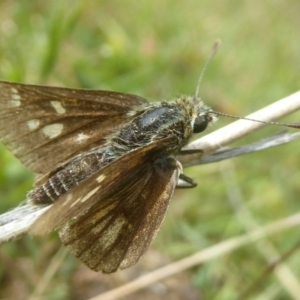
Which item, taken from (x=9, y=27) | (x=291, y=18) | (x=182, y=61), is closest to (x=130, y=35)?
(x=182, y=61)

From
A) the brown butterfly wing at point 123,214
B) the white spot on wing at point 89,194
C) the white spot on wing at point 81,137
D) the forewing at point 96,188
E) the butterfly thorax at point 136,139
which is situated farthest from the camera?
the white spot on wing at point 81,137

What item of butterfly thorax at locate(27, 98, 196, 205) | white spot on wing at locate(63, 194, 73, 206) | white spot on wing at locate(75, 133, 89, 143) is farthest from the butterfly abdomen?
white spot on wing at locate(63, 194, 73, 206)

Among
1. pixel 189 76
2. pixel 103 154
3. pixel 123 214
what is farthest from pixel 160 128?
pixel 189 76

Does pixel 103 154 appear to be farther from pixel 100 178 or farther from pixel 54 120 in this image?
pixel 100 178

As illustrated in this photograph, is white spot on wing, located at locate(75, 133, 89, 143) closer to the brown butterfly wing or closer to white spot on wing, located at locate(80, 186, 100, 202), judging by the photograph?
the brown butterfly wing

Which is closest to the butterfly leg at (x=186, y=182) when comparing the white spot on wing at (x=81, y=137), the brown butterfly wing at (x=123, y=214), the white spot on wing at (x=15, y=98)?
the brown butterfly wing at (x=123, y=214)

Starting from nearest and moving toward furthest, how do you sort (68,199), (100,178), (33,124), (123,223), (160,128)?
(68,199) < (100,178) < (123,223) < (160,128) < (33,124)

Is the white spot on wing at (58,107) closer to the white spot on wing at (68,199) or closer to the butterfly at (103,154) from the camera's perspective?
the butterfly at (103,154)
